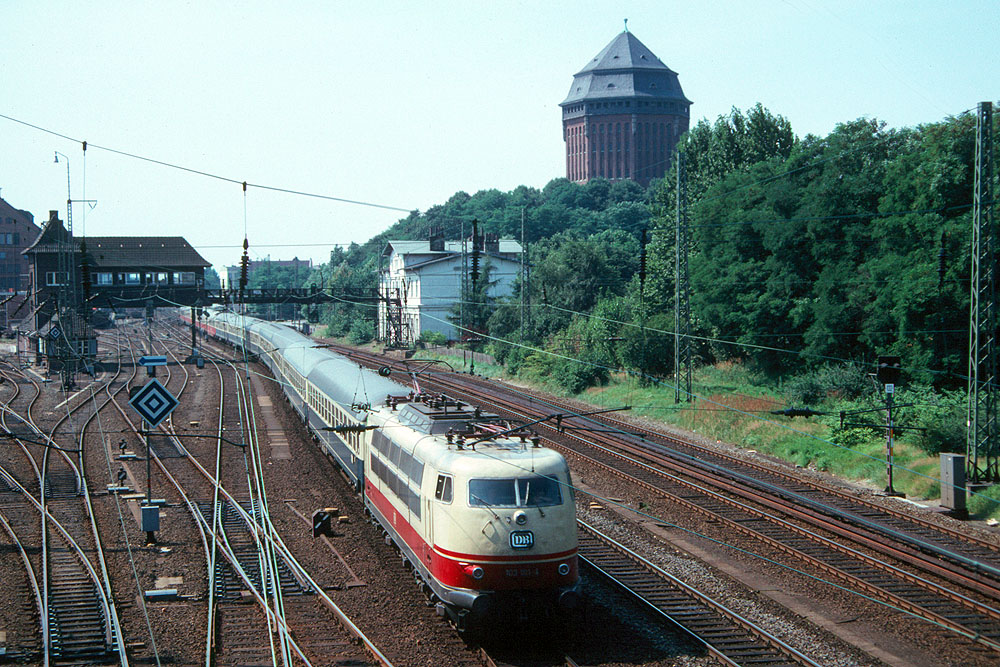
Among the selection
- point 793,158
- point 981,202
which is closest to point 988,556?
point 981,202

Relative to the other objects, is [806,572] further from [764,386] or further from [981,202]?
[764,386]

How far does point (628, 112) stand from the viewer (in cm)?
12800

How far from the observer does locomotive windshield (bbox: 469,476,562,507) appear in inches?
531

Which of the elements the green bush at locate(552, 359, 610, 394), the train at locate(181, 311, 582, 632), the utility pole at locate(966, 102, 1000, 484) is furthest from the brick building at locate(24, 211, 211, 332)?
the utility pole at locate(966, 102, 1000, 484)

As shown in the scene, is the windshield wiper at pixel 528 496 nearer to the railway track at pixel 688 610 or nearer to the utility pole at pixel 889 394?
the railway track at pixel 688 610

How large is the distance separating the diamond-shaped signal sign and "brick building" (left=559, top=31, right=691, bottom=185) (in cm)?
11504

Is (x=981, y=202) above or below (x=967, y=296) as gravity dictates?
above

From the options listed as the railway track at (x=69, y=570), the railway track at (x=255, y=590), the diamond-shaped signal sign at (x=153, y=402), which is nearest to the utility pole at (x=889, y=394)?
the railway track at (x=255, y=590)

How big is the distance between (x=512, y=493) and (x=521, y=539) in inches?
26.8

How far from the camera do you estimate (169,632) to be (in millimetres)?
14273

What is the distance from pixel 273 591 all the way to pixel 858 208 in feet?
100

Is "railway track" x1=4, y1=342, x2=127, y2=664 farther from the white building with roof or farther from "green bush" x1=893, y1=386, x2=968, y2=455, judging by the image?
the white building with roof

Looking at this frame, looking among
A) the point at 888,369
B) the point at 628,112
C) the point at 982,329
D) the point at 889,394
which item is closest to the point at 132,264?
the point at 888,369

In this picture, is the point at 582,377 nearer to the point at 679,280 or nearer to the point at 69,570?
the point at 679,280
